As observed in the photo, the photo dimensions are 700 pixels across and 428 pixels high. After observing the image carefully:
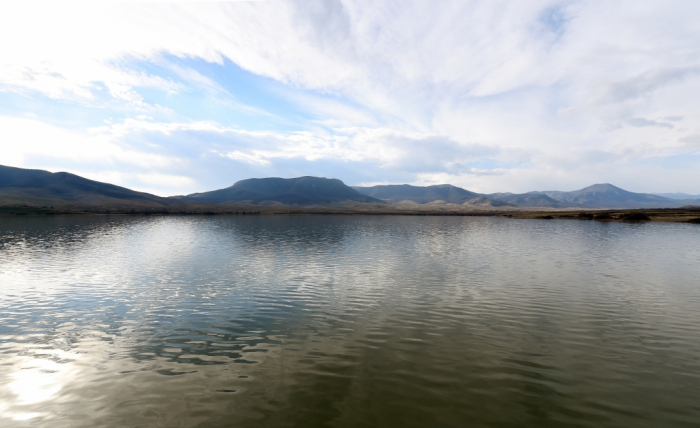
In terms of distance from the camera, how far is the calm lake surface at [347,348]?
11.2 meters

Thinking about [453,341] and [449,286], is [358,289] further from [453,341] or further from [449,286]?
[453,341]

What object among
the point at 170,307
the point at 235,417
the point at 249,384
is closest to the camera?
the point at 235,417

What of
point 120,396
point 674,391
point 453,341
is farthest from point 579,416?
point 120,396

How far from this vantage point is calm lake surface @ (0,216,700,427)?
11.2 meters

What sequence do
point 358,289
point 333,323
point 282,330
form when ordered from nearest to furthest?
point 282,330
point 333,323
point 358,289

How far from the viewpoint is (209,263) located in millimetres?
39906

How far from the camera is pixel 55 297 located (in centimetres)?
2530

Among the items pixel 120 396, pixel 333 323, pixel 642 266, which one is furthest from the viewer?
pixel 642 266

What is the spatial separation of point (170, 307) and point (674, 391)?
2828 cm

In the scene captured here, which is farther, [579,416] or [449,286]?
[449,286]

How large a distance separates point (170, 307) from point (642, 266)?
51976mm

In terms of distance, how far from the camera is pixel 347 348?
53.9ft

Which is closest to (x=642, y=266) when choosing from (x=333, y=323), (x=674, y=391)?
(x=674, y=391)

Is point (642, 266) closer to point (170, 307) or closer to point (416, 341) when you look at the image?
point (416, 341)
